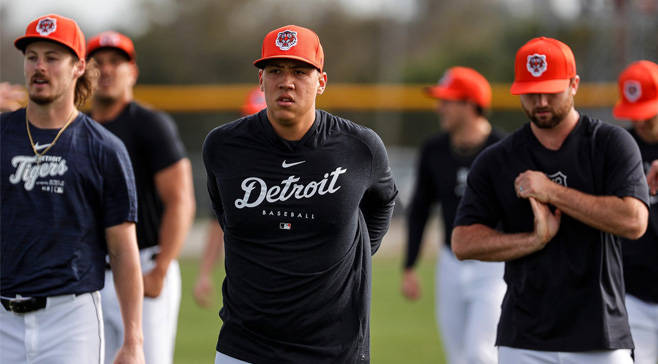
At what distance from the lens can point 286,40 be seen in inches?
158

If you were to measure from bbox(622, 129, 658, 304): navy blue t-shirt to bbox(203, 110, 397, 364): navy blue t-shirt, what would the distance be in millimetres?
2208

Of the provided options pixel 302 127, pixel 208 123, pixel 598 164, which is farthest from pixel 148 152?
pixel 208 123

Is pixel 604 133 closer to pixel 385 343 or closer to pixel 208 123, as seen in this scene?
pixel 385 343

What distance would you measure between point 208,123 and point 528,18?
1686 cm

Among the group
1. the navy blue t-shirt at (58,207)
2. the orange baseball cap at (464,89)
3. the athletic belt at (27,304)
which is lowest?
the athletic belt at (27,304)

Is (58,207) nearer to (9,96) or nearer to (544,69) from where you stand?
(9,96)

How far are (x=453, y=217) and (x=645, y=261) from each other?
167 centimetres

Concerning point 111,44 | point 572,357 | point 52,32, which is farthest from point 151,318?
point 572,357

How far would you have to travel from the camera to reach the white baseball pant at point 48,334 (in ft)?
14.4

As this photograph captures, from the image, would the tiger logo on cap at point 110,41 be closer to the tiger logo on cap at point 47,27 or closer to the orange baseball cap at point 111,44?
the orange baseball cap at point 111,44

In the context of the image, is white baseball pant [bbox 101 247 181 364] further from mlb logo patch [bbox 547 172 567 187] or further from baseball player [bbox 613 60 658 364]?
baseball player [bbox 613 60 658 364]

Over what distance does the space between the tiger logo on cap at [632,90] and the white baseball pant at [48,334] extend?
344 centimetres

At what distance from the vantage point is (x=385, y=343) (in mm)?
10484

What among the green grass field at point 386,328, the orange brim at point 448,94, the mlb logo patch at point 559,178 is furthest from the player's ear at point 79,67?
the green grass field at point 386,328
